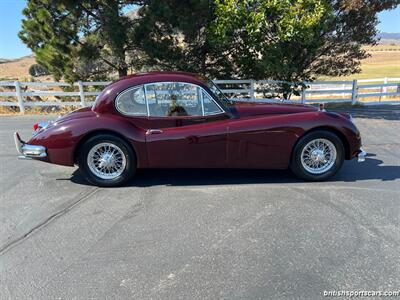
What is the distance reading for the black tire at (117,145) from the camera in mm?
4547

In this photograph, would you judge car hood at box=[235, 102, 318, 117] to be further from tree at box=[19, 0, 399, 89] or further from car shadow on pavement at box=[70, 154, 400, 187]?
tree at box=[19, 0, 399, 89]

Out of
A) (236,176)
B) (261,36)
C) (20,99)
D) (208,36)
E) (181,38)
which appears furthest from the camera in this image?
(20,99)

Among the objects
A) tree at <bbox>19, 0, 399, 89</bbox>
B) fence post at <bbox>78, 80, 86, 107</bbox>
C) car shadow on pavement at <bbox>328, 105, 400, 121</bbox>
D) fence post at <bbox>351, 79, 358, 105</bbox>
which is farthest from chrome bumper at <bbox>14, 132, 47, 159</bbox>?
fence post at <bbox>351, 79, 358, 105</bbox>

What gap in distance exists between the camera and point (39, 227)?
357cm

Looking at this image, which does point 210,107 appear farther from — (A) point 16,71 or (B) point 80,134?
(A) point 16,71

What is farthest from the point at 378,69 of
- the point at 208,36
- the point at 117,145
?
the point at 117,145

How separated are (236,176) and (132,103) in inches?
71.7

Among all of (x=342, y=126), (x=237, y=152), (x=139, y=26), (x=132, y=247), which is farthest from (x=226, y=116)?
(x=139, y=26)

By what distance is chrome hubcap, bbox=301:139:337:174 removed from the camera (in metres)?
4.67

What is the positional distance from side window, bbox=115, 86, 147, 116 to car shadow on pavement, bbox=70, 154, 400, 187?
3.31 ft

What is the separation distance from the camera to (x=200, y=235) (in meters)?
3.35

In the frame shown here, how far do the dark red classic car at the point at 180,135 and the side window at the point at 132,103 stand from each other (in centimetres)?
1

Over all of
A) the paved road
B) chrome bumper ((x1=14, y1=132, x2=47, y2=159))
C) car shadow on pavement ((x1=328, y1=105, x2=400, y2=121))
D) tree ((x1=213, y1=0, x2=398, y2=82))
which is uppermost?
tree ((x1=213, y1=0, x2=398, y2=82))

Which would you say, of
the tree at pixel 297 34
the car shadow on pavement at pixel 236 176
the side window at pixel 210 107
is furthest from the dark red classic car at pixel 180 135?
the tree at pixel 297 34
